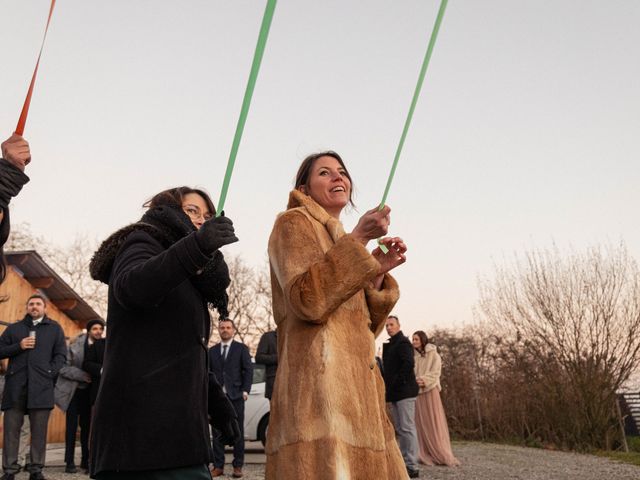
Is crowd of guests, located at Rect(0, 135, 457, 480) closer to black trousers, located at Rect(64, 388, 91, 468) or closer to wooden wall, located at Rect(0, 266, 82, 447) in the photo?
black trousers, located at Rect(64, 388, 91, 468)

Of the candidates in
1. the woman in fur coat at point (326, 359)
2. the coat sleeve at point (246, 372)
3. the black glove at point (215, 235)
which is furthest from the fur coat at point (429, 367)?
the black glove at point (215, 235)

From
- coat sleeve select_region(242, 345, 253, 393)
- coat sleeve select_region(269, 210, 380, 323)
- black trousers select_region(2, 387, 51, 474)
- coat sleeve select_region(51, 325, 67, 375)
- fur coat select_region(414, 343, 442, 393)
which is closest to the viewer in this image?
coat sleeve select_region(269, 210, 380, 323)

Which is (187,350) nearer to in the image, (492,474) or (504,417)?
(492,474)

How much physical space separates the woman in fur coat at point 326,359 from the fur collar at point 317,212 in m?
0.01

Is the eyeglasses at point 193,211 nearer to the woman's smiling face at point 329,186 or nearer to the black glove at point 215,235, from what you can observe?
the woman's smiling face at point 329,186

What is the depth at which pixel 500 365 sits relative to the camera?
18.1 meters

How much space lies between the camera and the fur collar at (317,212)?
2.82 m

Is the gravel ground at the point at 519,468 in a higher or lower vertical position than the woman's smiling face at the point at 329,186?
lower

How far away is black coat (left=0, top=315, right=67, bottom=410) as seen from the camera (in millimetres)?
7109

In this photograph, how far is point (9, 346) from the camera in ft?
23.8

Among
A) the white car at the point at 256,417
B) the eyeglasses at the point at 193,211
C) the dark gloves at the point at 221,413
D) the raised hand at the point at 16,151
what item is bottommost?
the dark gloves at the point at 221,413

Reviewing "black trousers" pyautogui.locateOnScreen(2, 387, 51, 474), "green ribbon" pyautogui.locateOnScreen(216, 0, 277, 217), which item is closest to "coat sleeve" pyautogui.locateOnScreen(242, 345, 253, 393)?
"black trousers" pyautogui.locateOnScreen(2, 387, 51, 474)

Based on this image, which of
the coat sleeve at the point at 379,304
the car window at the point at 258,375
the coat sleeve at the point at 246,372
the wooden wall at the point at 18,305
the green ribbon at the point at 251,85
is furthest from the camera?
the wooden wall at the point at 18,305

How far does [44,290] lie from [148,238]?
20.0m
